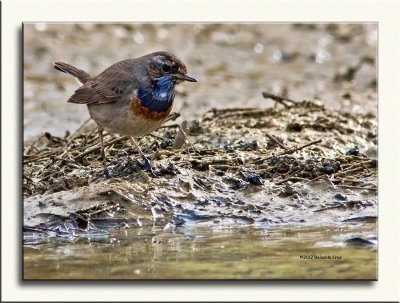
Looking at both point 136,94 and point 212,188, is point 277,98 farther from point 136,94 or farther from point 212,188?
point 136,94

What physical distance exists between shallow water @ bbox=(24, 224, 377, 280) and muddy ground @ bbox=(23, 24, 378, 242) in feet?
0.63

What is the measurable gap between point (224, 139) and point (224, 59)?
2.92m

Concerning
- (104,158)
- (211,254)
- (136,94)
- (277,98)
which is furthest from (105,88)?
(277,98)

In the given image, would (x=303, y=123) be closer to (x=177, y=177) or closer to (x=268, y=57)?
(x=177, y=177)

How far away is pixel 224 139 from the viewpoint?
8.51 m

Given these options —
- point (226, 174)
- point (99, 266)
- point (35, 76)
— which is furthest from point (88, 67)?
point (99, 266)

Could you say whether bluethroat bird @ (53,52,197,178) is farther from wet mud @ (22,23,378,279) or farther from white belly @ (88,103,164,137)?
wet mud @ (22,23,378,279)

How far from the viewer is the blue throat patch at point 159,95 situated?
719 cm

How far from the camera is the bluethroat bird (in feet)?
23.6

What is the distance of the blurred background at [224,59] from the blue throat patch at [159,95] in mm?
2775

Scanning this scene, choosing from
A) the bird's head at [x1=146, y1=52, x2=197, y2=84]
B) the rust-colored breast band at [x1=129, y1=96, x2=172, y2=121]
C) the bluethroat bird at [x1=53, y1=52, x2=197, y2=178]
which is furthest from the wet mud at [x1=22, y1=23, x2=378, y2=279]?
the bird's head at [x1=146, y1=52, x2=197, y2=84]

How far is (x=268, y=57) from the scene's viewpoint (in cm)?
1159
